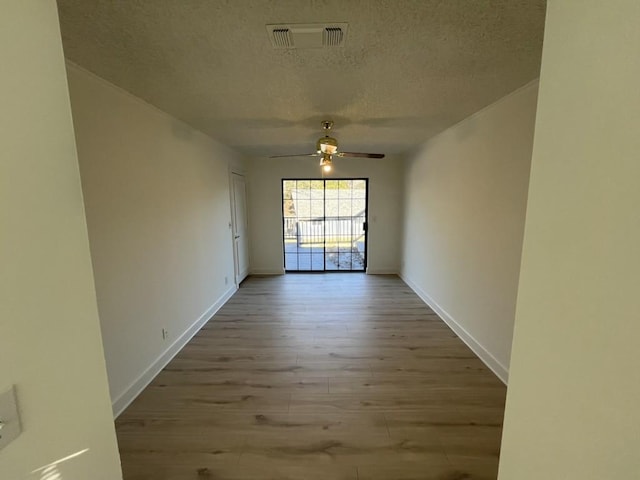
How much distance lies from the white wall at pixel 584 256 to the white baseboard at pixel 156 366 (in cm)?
203

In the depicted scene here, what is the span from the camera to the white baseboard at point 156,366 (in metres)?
2.08

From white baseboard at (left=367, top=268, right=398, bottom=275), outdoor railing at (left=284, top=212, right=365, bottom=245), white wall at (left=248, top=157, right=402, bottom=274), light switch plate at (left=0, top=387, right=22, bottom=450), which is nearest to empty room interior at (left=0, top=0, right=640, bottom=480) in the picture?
light switch plate at (left=0, top=387, right=22, bottom=450)

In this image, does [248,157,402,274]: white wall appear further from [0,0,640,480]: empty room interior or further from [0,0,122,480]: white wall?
[0,0,122,480]: white wall

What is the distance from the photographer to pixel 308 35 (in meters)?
1.46

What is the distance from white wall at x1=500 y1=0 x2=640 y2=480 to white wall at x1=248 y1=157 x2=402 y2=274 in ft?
16.3

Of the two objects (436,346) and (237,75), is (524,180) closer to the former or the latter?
(436,346)

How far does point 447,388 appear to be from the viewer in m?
2.32

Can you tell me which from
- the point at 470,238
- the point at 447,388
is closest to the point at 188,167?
the point at 470,238

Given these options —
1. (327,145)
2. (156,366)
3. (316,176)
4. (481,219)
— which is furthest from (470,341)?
(316,176)

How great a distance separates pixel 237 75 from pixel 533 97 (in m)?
2.11

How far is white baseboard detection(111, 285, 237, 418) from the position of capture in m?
2.08

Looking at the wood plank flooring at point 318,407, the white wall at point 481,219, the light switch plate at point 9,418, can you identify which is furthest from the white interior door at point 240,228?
the light switch plate at point 9,418

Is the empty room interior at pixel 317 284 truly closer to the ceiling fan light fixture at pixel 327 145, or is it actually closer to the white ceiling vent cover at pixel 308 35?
the white ceiling vent cover at pixel 308 35

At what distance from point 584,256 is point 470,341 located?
2.75 metres
